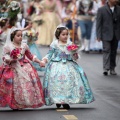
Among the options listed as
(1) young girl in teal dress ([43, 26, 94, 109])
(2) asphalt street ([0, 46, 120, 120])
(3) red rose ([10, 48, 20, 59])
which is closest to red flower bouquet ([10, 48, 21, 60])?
(3) red rose ([10, 48, 20, 59])

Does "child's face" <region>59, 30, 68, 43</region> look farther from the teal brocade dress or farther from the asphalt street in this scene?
the asphalt street

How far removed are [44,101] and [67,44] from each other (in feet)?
3.54

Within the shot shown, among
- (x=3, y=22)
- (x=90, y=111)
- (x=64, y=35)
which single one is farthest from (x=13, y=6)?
(x=90, y=111)

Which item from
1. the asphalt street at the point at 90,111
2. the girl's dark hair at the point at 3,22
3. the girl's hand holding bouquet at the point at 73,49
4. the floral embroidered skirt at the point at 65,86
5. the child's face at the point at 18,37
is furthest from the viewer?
the girl's dark hair at the point at 3,22

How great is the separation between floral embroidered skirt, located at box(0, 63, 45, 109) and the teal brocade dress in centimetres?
20

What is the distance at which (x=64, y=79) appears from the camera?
12.4m

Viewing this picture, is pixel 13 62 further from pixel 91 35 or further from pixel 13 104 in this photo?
pixel 91 35

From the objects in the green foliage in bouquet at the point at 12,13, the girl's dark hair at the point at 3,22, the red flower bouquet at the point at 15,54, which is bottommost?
the red flower bouquet at the point at 15,54

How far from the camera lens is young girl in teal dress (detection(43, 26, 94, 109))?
1235 cm

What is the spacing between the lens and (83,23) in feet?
87.6

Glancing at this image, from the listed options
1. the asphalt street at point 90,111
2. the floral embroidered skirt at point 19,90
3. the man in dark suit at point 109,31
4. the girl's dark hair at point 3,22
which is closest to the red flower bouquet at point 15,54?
the floral embroidered skirt at point 19,90

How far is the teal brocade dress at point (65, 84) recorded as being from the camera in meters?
12.3

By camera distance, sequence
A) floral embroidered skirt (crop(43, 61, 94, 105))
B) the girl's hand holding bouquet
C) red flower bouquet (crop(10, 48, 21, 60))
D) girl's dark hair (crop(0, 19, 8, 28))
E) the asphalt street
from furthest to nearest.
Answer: girl's dark hair (crop(0, 19, 8, 28)) → the girl's hand holding bouquet → floral embroidered skirt (crop(43, 61, 94, 105)) → red flower bouquet (crop(10, 48, 21, 60)) → the asphalt street

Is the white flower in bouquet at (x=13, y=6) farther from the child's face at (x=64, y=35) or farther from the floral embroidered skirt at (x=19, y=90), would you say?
the floral embroidered skirt at (x=19, y=90)
